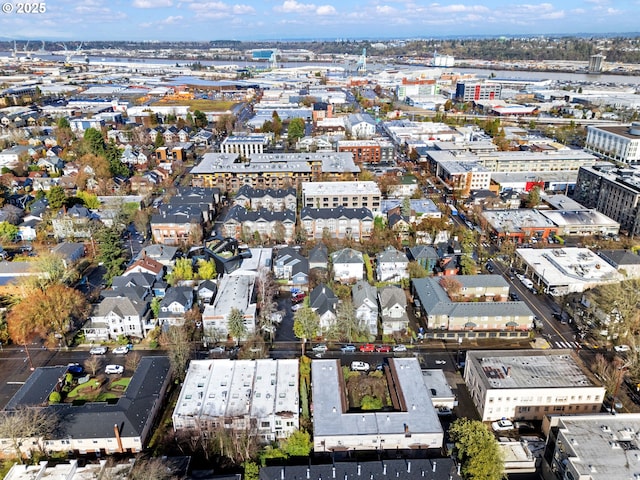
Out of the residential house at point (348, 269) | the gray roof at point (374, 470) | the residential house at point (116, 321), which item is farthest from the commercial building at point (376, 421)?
the residential house at point (116, 321)

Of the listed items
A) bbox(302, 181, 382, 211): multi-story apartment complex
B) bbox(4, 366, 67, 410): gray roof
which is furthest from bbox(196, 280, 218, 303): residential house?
bbox(302, 181, 382, 211): multi-story apartment complex

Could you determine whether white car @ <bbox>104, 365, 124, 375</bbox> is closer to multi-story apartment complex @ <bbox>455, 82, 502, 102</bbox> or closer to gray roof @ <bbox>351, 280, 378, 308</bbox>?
gray roof @ <bbox>351, 280, 378, 308</bbox>

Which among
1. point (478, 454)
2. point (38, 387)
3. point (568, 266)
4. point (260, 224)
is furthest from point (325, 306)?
point (568, 266)

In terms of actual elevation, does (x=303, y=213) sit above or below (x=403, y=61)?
below

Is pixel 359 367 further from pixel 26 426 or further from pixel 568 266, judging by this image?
pixel 568 266

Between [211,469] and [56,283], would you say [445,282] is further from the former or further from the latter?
[56,283]

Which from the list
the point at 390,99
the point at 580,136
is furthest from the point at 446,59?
the point at 580,136

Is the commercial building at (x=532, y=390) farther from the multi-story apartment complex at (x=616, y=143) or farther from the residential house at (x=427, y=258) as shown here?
the multi-story apartment complex at (x=616, y=143)
